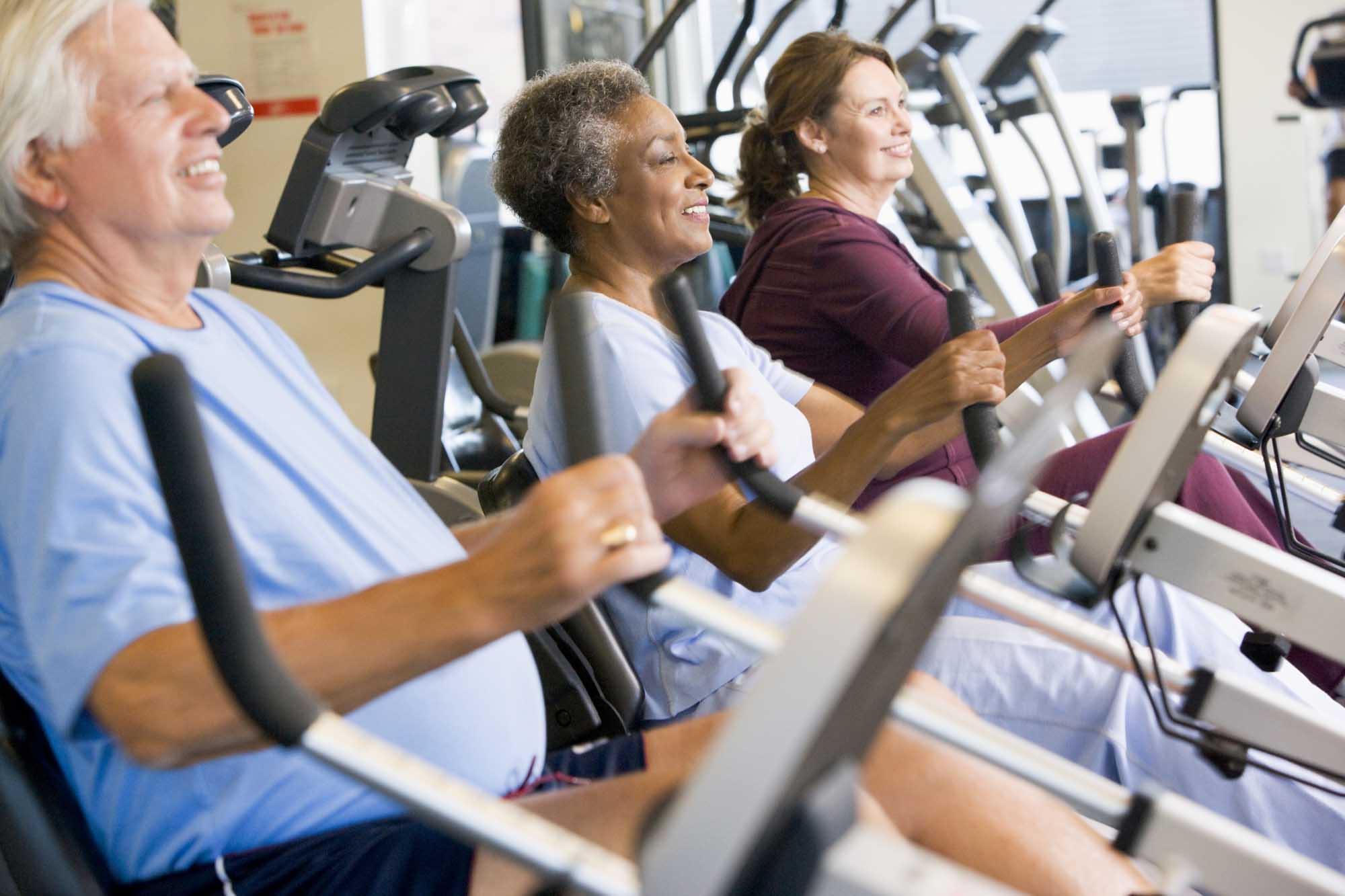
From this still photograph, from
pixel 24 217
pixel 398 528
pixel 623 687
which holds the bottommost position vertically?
pixel 623 687

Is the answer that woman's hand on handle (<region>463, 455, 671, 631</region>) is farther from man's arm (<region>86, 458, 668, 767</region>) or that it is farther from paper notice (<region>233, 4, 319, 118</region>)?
paper notice (<region>233, 4, 319, 118</region>)

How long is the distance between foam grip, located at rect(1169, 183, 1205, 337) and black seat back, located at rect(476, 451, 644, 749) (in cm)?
87

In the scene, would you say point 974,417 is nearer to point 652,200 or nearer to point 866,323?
point 652,200

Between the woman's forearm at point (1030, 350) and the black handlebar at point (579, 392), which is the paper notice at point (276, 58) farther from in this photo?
the black handlebar at point (579, 392)

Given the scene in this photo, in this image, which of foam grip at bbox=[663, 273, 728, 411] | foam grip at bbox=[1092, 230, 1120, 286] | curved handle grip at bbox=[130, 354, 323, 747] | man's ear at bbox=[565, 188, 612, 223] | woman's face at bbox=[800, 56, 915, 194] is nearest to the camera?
curved handle grip at bbox=[130, 354, 323, 747]

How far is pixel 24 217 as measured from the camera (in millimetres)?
1201

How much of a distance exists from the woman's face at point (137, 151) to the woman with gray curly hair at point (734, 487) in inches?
19.7

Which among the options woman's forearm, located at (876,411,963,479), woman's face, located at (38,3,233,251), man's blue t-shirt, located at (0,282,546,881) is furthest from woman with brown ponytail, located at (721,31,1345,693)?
woman's face, located at (38,3,233,251)

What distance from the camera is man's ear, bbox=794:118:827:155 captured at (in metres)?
2.61

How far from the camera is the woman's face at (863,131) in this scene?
102 inches

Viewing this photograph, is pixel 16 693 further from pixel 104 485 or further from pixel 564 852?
pixel 564 852

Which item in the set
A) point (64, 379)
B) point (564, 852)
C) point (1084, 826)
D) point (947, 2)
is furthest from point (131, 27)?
point (947, 2)

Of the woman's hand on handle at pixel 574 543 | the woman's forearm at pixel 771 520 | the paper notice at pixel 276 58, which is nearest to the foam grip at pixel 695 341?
the woman's hand on handle at pixel 574 543

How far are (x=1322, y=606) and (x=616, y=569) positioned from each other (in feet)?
2.12
